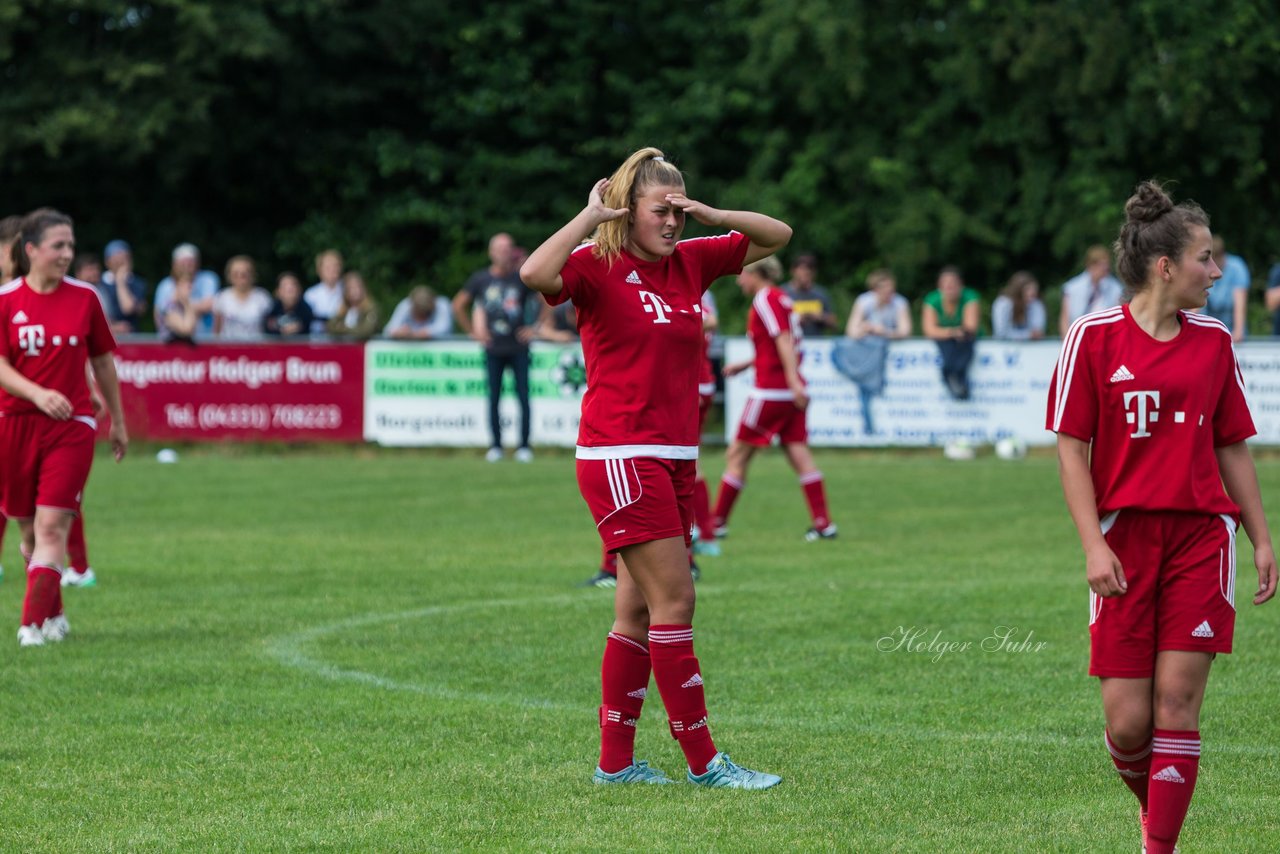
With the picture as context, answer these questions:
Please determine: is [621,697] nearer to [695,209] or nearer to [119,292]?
[695,209]

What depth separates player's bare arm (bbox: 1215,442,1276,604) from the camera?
5.11 metres

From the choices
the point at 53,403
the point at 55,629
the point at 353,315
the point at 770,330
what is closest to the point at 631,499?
the point at 53,403

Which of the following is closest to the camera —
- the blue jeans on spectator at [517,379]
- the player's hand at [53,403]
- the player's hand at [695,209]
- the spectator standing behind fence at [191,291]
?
the player's hand at [695,209]

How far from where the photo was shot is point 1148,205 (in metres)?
5.08

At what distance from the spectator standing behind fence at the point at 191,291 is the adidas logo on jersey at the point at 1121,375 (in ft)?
57.4

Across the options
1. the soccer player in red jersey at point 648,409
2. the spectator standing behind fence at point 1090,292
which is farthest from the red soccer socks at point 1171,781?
the spectator standing behind fence at point 1090,292

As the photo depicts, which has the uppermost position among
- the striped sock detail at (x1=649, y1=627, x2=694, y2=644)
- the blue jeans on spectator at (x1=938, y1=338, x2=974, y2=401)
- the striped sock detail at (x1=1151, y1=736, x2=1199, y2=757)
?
the blue jeans on spectator at (x1=938, y1=338, x2=974, y2=401)

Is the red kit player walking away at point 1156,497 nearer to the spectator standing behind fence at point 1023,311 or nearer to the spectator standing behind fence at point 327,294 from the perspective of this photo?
the spectator standing behind fence at point 1023,311

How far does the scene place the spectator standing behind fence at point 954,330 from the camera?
19.8m

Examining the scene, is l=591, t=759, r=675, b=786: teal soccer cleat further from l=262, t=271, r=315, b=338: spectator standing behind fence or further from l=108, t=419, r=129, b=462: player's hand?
l=262, t=271, r=315, b=338: spectator standing behind fence

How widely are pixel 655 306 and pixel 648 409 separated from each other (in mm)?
346

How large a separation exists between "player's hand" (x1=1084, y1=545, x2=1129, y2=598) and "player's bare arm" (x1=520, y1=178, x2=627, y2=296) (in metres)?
1.94

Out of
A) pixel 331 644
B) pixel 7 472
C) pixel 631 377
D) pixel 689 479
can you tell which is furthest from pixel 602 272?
pixel 7 472

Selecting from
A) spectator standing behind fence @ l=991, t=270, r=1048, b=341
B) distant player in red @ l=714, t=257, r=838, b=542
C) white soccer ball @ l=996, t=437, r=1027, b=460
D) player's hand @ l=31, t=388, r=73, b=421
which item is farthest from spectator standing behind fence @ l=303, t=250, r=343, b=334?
player's hand @ l=31, t=388, r=73, b=421
